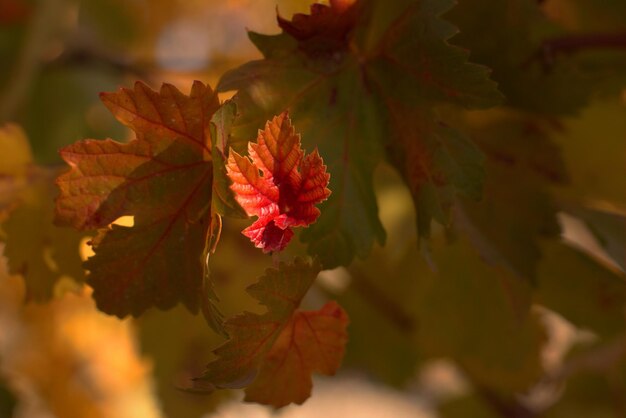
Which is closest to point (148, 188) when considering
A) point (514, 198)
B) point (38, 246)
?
point (38, 246)

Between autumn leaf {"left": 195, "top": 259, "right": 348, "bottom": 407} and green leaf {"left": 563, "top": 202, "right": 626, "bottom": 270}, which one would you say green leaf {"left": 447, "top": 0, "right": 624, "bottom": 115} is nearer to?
green leaf {"left": 563, "top": 202, "right": 626, "bottom": 270}

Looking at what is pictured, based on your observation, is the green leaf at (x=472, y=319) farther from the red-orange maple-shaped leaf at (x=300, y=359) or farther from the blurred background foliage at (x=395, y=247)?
the red-orange maple-shaped leaf at (x=300, y=359)

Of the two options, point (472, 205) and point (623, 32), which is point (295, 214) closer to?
point (472, 205)

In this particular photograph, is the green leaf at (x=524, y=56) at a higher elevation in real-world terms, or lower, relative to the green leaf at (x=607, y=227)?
higher

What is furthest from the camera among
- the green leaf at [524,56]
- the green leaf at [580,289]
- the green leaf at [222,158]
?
the green leaf at [580,289]

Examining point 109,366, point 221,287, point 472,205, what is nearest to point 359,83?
point 472,205

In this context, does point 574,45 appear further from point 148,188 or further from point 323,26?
point 148,188

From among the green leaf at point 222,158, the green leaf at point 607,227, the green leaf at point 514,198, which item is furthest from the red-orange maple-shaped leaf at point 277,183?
the green leaf at point 607,227
